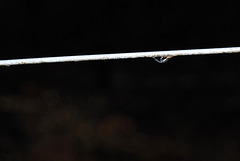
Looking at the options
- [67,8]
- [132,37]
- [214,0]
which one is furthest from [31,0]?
[214,0]

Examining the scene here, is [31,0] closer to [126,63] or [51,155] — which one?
[126,63]

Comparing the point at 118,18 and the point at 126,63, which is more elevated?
the point at 118,18

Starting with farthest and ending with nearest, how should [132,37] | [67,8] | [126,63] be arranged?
[126,63]
[132,37]
[67,8]

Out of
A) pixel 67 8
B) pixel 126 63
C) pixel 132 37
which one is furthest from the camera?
pixel 126 63

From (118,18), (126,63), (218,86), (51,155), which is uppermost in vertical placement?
(118,18)

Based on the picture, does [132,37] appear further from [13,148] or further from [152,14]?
[13,148]

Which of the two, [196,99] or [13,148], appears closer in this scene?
[13,148]

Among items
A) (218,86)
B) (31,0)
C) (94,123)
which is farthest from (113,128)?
(31,0)
